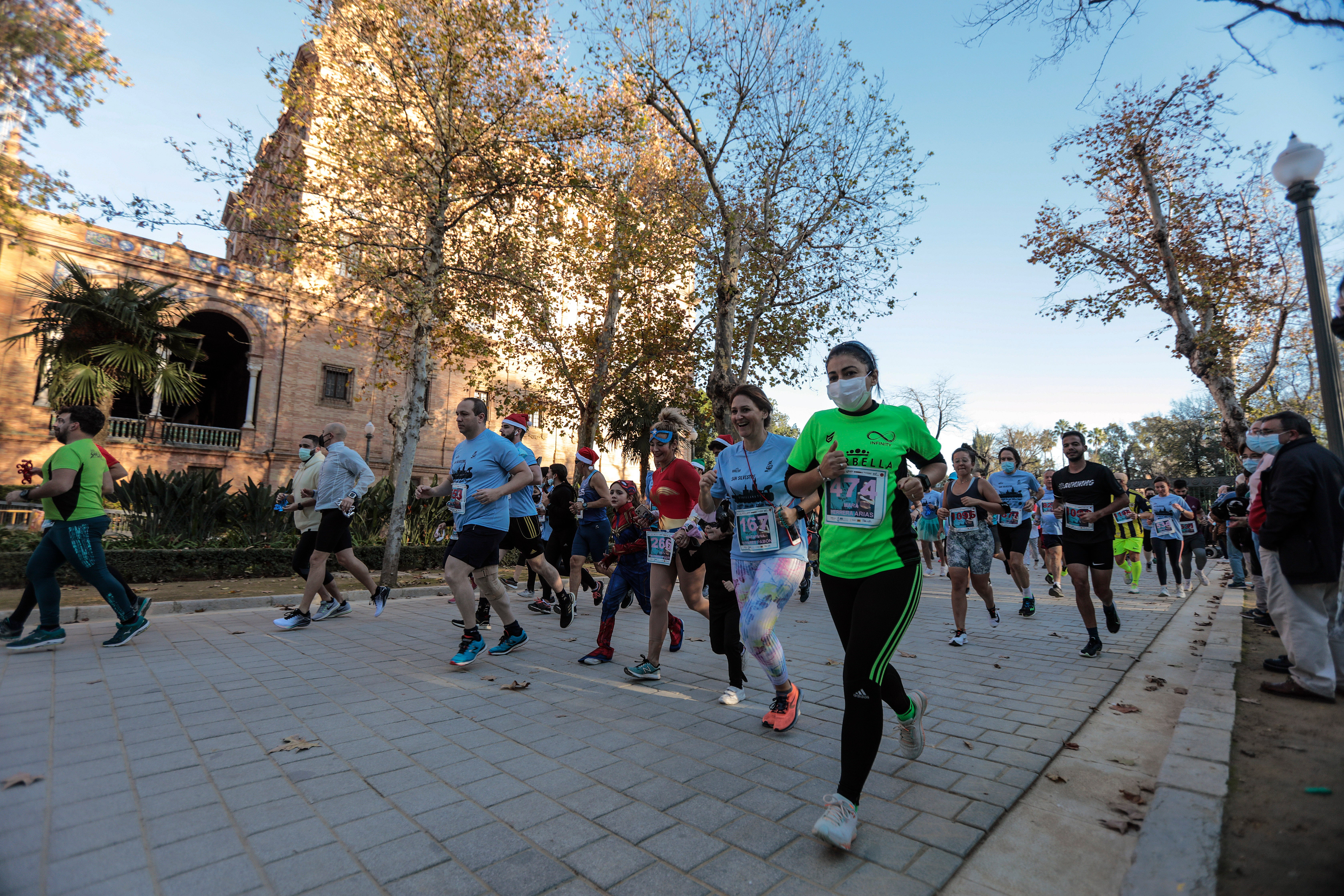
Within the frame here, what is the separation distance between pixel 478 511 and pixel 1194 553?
14.7 meters

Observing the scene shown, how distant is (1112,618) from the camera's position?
6.98 meters

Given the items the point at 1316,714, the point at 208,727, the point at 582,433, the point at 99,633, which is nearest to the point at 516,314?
the point at 582,433

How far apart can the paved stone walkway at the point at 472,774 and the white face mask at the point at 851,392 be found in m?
1.91

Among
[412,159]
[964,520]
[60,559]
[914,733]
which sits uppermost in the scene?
[412,159]

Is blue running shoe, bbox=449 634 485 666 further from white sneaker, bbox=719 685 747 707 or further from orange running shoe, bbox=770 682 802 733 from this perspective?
orange running shoe, bbox=770 682 802 733

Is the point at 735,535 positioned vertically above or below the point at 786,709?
above

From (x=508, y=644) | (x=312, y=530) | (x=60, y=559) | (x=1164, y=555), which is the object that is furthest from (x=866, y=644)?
(x=1164, y=555)

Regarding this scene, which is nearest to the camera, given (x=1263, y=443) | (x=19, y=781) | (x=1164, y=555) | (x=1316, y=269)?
(x=19, y=781)

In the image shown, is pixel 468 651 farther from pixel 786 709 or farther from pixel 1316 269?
pixel 1316 269

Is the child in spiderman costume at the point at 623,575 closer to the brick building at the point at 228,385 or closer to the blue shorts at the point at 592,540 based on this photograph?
the blue shorts at the point at 592,540

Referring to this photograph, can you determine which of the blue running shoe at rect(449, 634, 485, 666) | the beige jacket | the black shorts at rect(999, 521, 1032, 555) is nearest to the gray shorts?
the black shorts at rect(999, 521, 1032, 555)

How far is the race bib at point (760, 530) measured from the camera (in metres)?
4.10

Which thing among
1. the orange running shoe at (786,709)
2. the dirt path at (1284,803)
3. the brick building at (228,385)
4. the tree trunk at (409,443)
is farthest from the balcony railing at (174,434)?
the dirt path at (1284,803)

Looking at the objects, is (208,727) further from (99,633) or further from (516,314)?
(516,314)
